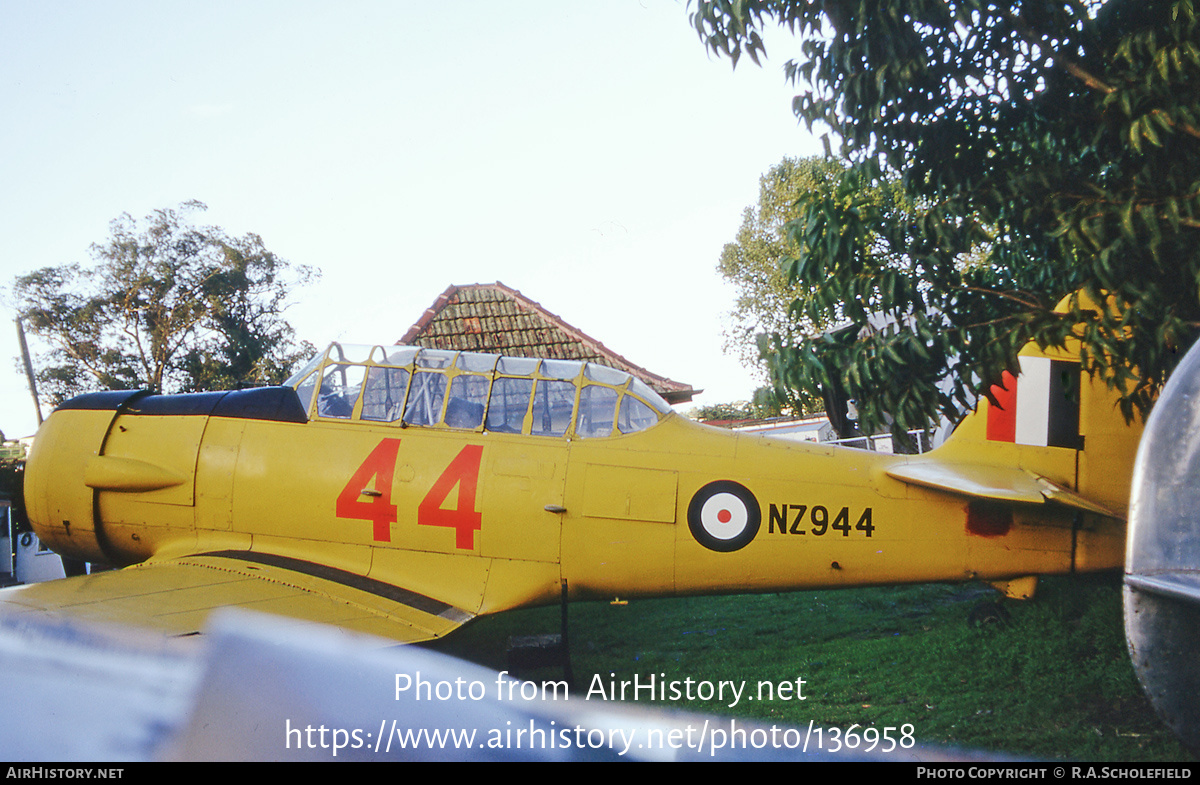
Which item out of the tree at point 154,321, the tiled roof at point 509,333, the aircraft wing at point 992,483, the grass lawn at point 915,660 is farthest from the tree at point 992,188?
the tree at point 154,321

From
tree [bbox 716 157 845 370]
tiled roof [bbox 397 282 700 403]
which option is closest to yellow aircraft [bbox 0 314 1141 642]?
tiled roof [bbox 397 282 700 403]

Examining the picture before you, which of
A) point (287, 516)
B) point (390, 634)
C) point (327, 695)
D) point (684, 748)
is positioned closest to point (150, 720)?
point (327, 695)

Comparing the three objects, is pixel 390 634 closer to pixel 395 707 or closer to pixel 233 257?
pixel 395 707

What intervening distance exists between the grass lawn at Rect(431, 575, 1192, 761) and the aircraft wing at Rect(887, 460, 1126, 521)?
2.69 ft

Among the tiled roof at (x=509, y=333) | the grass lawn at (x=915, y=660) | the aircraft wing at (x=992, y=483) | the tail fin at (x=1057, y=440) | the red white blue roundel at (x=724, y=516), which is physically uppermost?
the tiled roof at (x=509, y=333)

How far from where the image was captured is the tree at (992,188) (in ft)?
11.4

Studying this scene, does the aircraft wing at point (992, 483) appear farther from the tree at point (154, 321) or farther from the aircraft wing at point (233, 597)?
the tree at point (154, 321)

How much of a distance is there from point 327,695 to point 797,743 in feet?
3.04

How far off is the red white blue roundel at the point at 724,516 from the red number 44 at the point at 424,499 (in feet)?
4.90

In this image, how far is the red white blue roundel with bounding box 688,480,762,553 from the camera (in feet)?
15.8

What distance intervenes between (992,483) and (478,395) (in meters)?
3.43

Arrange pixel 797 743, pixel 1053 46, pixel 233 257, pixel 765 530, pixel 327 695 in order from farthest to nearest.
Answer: pixel 233 257, pixel 765 530, pixel 1053 46, pixel 797 743, pixel 327 695

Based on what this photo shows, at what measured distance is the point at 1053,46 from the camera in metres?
3.93

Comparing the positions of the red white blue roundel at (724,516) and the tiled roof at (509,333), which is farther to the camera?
the tiled roof at (509,333)
